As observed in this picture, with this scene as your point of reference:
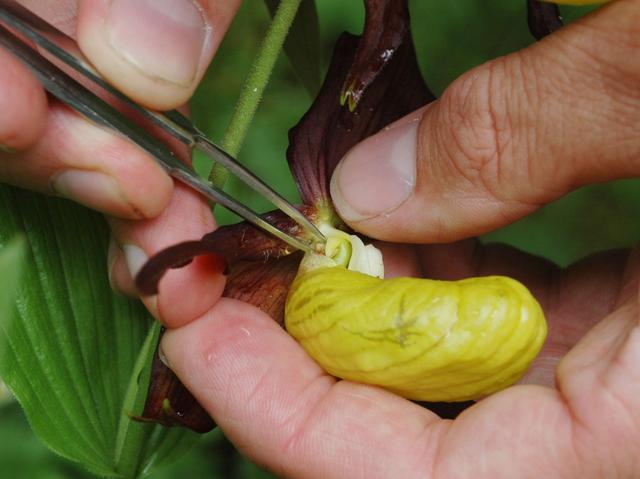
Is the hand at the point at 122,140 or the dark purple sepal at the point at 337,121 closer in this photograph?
the hand at the point at 122,140

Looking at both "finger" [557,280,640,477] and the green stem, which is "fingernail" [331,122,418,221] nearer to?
the green stem

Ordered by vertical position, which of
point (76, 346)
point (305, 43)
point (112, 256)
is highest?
point (305, 43)

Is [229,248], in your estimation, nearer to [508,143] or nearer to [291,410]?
[291,410]

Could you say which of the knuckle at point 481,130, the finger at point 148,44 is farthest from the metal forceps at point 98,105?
the knuckle at point 481,130

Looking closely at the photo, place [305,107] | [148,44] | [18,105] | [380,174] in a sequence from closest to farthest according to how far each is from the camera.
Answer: [18,105] → [148,44] → [380,174] → [305,107]

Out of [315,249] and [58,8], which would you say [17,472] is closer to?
[315,249]

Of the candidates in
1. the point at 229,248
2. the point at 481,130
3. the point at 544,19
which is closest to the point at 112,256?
the point at 229,248

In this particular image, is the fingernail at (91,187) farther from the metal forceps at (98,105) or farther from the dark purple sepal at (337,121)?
the dark purple sepal at (337,121)
